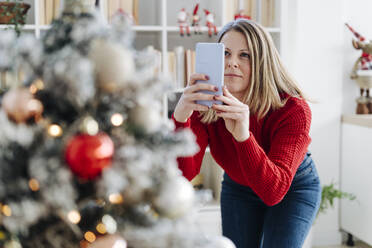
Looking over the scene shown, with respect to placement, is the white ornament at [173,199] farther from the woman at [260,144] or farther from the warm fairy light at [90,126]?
the woman at [260,144]

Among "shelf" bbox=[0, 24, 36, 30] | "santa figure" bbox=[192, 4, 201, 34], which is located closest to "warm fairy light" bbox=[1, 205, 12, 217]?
"shelf" bbox=[0, 24, 36, 30]

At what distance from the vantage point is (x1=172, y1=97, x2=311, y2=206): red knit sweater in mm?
1257

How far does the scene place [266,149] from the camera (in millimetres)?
1565

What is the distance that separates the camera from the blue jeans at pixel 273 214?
1476mm

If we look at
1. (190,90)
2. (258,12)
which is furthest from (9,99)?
(258,12)

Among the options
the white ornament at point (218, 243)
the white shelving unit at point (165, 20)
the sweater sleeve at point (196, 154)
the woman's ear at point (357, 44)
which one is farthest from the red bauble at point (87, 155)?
the woman's ear at point (357, 44)

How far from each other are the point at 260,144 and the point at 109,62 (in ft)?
3.44

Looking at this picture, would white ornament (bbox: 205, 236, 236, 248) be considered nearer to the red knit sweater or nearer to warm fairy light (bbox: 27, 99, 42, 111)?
warm fairy light (bbox: 27, 99, 42, 111)

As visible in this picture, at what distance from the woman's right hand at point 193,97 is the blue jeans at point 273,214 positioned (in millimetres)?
445

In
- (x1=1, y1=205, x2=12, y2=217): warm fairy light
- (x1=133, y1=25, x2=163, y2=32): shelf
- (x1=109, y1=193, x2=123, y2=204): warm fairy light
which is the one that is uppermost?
(x1=133, y1=25, x2=163, y2=32): shelf

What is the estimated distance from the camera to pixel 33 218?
0.56 metres

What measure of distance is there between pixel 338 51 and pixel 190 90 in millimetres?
1982

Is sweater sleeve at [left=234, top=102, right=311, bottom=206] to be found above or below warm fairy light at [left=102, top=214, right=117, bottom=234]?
below

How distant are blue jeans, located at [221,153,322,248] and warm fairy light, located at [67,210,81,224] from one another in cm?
100
